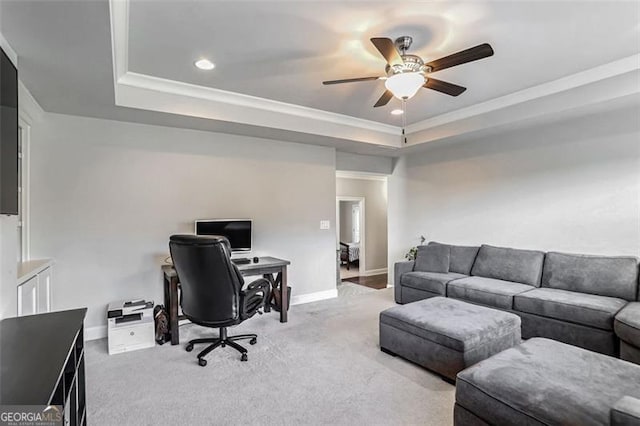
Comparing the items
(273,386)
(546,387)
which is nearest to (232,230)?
(273,386)

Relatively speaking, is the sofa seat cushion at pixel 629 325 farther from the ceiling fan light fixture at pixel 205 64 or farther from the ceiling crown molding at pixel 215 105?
the ceiling fan light fixture at pixel 205 64

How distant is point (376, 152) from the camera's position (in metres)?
5.64

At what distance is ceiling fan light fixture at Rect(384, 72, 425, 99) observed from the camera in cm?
248

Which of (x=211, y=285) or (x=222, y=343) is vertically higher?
(x=211, y=285)

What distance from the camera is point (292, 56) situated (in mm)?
2820

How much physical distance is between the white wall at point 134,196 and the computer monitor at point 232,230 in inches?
8.5

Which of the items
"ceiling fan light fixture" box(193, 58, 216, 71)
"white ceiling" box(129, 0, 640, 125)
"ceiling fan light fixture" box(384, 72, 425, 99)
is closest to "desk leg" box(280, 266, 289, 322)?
"white ceiling" box(129, 0, 640, 125)

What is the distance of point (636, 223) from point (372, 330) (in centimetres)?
302

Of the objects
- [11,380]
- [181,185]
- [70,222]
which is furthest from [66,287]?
[11,380]

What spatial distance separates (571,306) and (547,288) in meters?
0.64

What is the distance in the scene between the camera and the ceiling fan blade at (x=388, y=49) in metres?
2.10

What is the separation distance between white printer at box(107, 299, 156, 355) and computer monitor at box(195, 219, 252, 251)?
1.05 meters

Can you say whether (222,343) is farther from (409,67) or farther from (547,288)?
(547,288)

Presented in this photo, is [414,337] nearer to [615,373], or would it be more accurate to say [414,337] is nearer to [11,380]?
[615,373]
